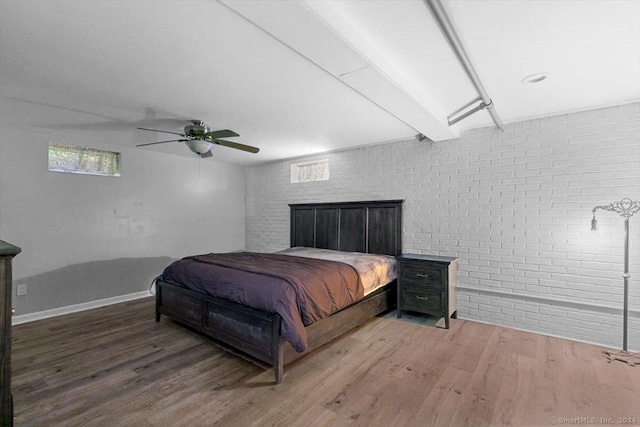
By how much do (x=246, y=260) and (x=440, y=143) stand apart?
304cm

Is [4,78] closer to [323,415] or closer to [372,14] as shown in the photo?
[372,14]

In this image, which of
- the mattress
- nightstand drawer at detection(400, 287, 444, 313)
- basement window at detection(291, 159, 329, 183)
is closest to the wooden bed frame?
the mattress

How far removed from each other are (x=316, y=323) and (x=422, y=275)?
161 cm

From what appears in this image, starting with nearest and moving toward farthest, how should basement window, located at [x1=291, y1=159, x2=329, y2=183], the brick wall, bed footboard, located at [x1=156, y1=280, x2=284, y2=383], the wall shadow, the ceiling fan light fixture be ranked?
bed footboard, located at [x1=156, y1=280, x2=284, y2=383] → the brick wall → the ceiling fan light fixture → the wall shadow → basement window, located at [x1=291, y1=159, x2=329, y2=183]

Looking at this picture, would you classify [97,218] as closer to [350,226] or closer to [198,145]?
[198,145]

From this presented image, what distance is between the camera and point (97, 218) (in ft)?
14.4

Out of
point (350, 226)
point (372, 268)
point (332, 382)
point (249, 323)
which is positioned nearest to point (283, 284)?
point (249, 323)

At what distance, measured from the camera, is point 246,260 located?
12.1 ft

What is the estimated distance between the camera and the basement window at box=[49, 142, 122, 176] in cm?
408

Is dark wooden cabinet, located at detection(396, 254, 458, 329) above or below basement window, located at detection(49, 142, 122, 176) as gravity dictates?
below

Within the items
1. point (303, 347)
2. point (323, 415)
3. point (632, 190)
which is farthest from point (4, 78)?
point (632, 190)

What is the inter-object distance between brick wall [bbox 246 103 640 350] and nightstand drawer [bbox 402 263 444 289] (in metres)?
0.55

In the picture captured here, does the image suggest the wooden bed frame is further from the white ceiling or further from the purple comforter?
the white ceiling

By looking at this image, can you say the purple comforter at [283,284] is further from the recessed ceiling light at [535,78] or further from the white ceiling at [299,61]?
the recessed ceiling light at [535,78]
